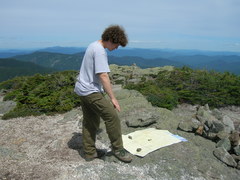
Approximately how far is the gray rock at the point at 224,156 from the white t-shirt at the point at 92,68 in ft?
11.6

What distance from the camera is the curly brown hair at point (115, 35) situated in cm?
493

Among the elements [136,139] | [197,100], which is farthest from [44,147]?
[197,100]

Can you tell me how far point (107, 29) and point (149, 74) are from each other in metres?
14.2

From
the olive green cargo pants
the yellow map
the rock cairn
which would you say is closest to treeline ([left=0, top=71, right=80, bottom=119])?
the yellow map

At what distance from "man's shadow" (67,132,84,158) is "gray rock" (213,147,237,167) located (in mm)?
3531

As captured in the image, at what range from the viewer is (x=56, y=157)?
240 inches

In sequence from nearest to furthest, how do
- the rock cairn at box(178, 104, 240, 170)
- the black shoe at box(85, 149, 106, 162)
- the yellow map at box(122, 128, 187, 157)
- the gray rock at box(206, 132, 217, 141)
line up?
the black shoe at box(85, 149, 106, 162) → the rock cairn at box(178, 104, 240, 170) → the yellow map at box(122, 128, 187, 157) → the gray rock at box(206, 132, 217, 141)

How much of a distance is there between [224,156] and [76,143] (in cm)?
407

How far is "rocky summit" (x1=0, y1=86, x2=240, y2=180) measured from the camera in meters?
5.32

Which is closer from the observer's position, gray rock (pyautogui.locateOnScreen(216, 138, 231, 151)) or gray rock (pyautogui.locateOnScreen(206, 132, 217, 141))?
gray rock (pyautogui.locateOnScreen(216, 138, 231, 151))

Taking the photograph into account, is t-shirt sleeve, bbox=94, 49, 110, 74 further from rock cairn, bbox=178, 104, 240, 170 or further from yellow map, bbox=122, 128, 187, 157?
rock cairn, bbox=178, 104, 240, 170

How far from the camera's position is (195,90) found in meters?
13.0

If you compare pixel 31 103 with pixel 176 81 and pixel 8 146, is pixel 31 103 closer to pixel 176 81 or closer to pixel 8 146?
pixel 8 146

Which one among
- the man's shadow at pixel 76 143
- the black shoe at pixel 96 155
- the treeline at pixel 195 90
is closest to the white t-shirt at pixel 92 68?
the black shoe at pixel 96 155
